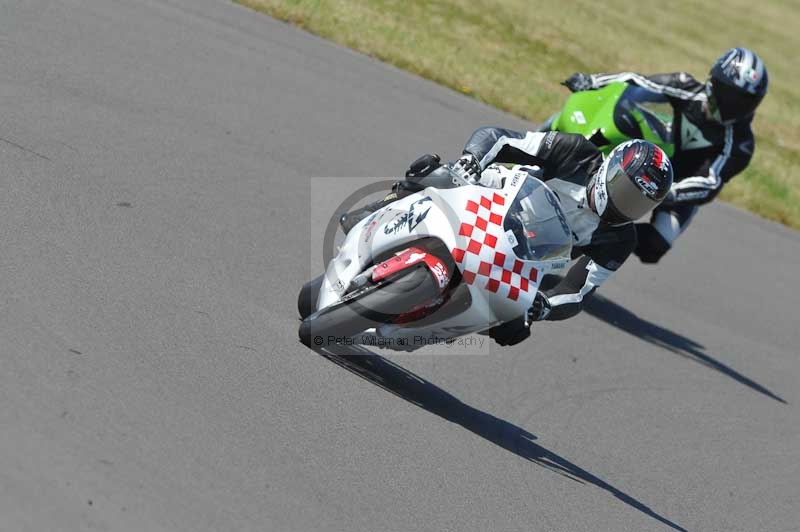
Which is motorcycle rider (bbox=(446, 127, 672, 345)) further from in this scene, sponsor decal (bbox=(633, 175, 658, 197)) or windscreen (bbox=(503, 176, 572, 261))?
windscreen (bbox=(503, 176, 572, 261))

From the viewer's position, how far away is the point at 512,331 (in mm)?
6461

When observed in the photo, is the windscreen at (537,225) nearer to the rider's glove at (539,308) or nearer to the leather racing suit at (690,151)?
the rider's glove at (539,308)

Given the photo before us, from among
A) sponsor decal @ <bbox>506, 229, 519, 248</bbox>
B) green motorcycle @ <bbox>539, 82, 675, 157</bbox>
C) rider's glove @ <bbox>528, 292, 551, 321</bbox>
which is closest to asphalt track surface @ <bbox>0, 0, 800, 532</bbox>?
rider's glove @ <bbox>528, 292, 551, 321</bbox>

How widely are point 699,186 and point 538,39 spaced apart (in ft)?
29.6

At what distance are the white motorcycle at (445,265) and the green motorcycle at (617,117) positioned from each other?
3.03m

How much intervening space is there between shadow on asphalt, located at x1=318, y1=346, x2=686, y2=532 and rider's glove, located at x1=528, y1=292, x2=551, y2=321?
74cm

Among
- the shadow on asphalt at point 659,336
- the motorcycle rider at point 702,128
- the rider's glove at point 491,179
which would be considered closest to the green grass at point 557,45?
the motorcycle rider at point 702,128

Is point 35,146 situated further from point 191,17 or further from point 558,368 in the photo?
point 191,17

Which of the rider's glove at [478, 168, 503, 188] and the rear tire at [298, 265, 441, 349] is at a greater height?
the rider's glove at [478, 168, 503, 188]

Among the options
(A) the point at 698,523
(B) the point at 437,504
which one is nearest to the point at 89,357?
(B) the point at 437,504

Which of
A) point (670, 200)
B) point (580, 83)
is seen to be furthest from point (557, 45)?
point (670, 200)

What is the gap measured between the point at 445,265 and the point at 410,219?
0.42 meters

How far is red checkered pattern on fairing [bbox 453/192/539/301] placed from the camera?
6.20 meters

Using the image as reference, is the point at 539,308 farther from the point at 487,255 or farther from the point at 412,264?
the point at 412,264
